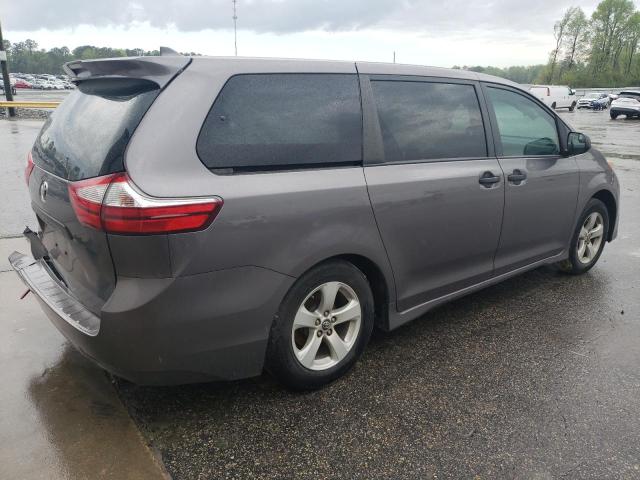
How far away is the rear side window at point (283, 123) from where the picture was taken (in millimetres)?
2359

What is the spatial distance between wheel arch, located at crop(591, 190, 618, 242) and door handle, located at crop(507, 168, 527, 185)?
1.22 metres

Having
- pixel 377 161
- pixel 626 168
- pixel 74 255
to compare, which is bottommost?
pixel 626 168

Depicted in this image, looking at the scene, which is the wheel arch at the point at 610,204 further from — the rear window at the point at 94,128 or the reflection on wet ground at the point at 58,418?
the reflection on wet ground at the point at 58,418

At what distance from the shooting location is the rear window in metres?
2.27

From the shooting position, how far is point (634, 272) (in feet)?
16.0

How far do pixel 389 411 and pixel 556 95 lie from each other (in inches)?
1647

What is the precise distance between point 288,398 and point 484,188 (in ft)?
6.04

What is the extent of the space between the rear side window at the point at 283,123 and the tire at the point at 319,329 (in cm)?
58

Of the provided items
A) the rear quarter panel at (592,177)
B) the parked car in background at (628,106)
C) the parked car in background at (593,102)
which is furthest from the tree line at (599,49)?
the rear quarter panel at (592,177)

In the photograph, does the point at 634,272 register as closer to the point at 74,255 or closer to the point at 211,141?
the point at 211,141

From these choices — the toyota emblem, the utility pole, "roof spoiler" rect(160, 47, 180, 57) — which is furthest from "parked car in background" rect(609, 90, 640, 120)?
the toyota emblem

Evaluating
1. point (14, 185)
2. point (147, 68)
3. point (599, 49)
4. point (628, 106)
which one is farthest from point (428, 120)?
point (599, 49)

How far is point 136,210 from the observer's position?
2.12 m

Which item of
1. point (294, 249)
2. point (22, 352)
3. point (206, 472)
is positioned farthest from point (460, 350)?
point (22, 352)
